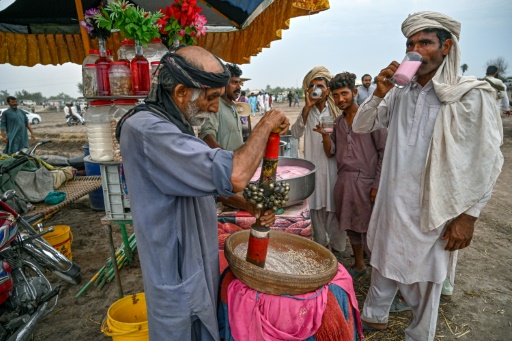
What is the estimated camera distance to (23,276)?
2.66 metres

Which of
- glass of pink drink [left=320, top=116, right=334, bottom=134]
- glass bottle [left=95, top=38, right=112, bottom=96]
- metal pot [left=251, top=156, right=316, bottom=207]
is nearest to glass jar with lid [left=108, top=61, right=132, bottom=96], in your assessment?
glass bottle [left=95, top=38, right=112, bottom=96]

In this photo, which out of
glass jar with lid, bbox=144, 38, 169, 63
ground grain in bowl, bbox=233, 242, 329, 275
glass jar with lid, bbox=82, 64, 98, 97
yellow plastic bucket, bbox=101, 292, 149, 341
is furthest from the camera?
glass jar with lid, bbox=144, 38, 169, 63

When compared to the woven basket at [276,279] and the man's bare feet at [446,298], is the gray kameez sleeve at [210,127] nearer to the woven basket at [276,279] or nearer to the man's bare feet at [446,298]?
the woven basket at [276,279]

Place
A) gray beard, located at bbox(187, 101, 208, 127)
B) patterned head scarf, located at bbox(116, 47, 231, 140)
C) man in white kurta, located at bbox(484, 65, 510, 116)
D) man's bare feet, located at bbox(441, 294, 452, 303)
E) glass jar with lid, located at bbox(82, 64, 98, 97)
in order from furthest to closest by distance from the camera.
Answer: man in white kurta, located at bbox(484, 65, 510, 116) < man's bare feet, located at bbox(441, 294, 452, 303) < glass jar with lid, located at bbox(82, 64, 98, 97) < gray beard, located at bbox(187, 101, 208, 127) < patterned head scarf, located at bbox(116, 47, 231, 140)

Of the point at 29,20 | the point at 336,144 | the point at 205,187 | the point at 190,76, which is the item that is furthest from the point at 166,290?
the point at 29,20

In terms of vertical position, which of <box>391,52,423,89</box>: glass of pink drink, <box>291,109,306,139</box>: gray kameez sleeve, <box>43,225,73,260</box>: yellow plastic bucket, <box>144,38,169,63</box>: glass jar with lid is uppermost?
<box>144,38,169,63</box>: glass jar with lid

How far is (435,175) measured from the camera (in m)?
2.04

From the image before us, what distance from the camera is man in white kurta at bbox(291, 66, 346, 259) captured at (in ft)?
12.0

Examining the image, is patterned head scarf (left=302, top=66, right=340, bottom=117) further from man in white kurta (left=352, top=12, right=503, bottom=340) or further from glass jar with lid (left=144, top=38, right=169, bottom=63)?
glass jar with lid (left=144, top=38, right=169, bottom=63)

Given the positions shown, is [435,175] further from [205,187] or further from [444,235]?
[205,187]

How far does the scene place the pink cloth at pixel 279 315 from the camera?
1.33 metres

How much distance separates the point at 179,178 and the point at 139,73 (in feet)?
5.42

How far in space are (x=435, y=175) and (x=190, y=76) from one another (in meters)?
1.69

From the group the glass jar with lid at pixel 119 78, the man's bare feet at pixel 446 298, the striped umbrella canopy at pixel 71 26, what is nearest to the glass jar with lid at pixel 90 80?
the glass jar with lid at pixel 119 78
